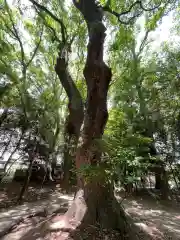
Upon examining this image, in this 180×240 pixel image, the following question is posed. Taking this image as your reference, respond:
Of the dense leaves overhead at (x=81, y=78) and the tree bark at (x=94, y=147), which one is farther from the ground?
the dense leaves overhead at (x=81, y=78)

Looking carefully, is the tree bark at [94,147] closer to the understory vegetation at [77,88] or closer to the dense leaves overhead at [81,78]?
the understory vegetation at [77,88]

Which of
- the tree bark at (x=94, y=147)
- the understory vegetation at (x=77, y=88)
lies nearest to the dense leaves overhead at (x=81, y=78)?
the understory vegetation at (x=77, y=88)

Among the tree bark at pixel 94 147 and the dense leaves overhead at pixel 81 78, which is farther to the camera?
the dense leaves overhead at pixel 81 78

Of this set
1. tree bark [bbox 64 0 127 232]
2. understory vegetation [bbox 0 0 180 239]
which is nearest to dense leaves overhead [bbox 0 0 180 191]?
understory vegetation [bbox 0 0 180 239]

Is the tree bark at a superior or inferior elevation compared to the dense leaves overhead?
inferior

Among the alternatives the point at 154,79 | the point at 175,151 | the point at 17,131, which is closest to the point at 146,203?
the point at 175,151

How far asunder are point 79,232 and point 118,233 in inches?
32.3

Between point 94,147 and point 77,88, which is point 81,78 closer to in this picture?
point 77,88

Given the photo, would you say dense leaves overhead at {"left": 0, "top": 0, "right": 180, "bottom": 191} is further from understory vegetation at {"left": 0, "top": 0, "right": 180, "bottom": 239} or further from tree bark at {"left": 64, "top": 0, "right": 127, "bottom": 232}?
tree bark at {"left": 64, "top": 0, "right": 127, "bottom": 232}

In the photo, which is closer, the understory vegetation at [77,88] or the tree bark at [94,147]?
the tree bark at [94,147]

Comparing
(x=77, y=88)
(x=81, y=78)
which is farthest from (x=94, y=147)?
(x=81, y=78)

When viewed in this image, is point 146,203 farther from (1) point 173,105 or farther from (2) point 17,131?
(2) point 17,131

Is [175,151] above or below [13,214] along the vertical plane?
above

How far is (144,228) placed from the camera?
407 centimetres
